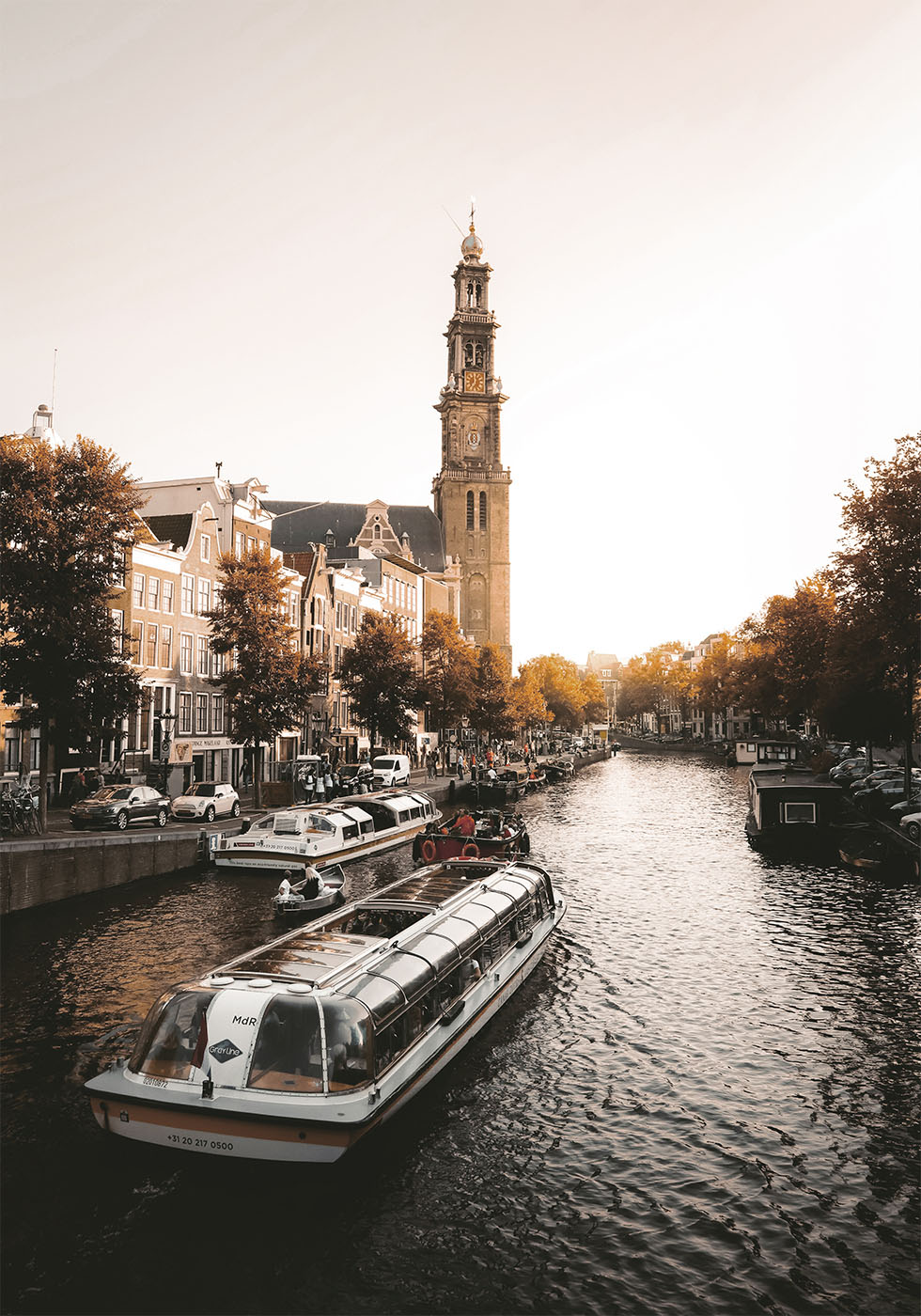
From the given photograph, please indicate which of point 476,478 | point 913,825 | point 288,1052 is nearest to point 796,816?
point 913,825

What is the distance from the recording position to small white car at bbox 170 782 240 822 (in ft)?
129

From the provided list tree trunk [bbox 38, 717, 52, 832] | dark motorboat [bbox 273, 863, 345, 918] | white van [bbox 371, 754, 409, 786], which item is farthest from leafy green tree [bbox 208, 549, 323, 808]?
dark motorboat [bbox 273, 863, 345, 918]

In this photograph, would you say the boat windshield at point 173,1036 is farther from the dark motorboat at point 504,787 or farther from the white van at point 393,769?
the dark motorboat at point 504,787

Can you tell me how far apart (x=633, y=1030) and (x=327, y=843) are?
18300mm

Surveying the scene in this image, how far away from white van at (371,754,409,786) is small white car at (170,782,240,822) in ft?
52.8

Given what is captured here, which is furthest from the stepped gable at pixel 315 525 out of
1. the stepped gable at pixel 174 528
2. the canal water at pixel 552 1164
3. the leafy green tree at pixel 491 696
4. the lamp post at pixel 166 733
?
the canal water at pixel 552 1164

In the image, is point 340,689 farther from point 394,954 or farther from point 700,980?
point 394,954

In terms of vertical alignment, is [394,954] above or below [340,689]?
below

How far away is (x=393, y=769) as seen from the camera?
60.8 m

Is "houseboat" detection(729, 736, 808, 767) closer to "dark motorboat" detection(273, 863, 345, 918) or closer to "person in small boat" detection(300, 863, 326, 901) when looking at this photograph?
"dark motorboat" detection(273, 863, 345, 918)

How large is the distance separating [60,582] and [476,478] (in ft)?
370

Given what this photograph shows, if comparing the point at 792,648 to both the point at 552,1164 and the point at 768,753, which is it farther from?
the point at 552,1164

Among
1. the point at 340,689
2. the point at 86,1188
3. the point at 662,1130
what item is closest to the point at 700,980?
the point at 662,1130

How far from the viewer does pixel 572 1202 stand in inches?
487
